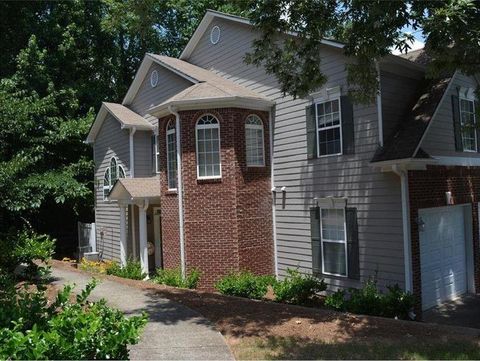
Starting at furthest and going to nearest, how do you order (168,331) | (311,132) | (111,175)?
(111,175)
(311,132)
(168,331)

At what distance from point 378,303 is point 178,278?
602cm

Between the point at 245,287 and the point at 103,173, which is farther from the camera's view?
the point at 103,173

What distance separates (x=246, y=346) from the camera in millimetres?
7789

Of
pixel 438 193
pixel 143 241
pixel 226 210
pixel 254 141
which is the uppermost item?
pixel 254 141

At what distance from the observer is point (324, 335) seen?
27.6ft

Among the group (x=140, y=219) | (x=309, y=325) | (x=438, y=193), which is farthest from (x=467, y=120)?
(x=140, y=219)

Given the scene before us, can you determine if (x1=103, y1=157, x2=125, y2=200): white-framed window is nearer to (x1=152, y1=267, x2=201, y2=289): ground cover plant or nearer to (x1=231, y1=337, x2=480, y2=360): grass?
(x1=152, y1=267, x2=201, y2=289): ground cover plant

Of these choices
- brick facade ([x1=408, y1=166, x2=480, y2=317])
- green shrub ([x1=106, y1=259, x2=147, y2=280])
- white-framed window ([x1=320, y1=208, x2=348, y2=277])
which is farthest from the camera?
green shrub ([x1=106, y1=259, x2=147, y2=280])

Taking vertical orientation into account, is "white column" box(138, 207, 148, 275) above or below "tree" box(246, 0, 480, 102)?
below

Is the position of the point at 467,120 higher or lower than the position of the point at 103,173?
higher

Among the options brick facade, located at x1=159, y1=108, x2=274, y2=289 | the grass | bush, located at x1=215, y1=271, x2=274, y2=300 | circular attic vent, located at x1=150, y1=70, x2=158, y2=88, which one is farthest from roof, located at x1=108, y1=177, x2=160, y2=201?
the grass

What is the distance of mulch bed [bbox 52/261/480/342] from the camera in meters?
8.32

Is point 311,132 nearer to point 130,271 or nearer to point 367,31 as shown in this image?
point 367,31

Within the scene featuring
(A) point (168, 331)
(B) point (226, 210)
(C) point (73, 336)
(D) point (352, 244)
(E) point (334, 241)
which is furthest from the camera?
(B) point (226, 210)
